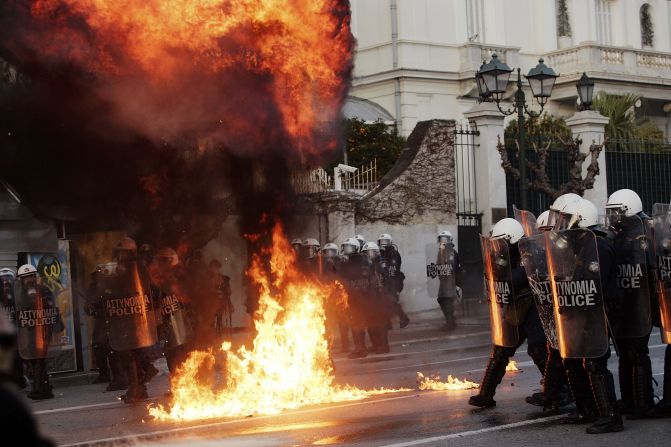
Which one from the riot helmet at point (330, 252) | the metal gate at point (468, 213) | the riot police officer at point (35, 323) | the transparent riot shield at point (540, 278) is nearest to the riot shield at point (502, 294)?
the transparent riot shield at point (540, 278)

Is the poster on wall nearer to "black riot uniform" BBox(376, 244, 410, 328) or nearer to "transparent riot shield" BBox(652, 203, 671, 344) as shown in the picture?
"black riot uniform" BBox(376, 244, 410, 328)

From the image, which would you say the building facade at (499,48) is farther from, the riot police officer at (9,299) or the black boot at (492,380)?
the black boot at (492,380)

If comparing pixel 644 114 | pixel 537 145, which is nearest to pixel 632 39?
pixel 644 114

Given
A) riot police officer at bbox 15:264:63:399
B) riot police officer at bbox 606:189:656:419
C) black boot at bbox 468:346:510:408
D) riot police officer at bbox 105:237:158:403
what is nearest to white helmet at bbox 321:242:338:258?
riot police officer at bbox 15:264:63:399

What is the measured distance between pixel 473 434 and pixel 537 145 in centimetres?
1604

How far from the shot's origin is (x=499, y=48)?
34.9m

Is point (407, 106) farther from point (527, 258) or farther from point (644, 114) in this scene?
point (527, 258)

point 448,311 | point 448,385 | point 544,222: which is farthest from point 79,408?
point 448,311

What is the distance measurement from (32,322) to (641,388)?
25.2 ft

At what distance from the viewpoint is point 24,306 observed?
45.6 feet

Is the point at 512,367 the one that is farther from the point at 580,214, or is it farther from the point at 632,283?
the point at 580,214

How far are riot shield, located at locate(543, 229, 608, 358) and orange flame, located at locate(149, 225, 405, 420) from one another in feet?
9.72

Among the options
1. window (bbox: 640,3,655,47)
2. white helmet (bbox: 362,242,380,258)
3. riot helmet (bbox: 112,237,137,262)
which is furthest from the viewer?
window (bbox: 640,3,655,47)

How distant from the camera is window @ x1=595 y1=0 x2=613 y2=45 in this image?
3881cm
